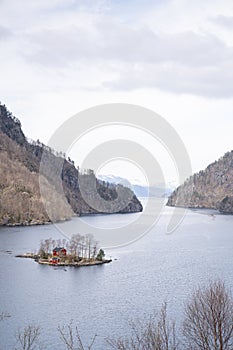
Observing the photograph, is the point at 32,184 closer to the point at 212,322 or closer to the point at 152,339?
the point at 212,322

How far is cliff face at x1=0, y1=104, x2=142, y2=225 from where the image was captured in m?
66.4

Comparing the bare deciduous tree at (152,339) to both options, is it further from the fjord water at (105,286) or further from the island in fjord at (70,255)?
the island in fjord at (70,255)

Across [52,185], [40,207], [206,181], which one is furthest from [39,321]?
[206,181]

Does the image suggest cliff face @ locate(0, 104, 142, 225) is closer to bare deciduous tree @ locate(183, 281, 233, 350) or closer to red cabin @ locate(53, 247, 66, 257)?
red cabin @ locate(53, 247, 66, 257)

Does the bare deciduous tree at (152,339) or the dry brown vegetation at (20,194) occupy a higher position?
the dry brown vegetation at (20,194)

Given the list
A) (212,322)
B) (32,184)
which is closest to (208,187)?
(32,184)

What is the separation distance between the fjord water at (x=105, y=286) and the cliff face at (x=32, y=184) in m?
24.0

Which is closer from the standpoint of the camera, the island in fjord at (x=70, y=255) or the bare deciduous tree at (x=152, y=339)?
the bare deciduous tree at (x=152, y=339)

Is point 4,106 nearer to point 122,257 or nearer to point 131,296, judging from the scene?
point 122,257

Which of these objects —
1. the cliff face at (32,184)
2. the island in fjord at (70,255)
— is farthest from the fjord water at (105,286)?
the cliff face at (32,184)

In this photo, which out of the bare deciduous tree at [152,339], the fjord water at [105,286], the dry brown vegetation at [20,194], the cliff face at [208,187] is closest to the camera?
the bare deciduous tree at [152,339]

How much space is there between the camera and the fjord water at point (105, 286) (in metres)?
19.7

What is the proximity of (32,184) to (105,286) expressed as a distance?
53.6 m

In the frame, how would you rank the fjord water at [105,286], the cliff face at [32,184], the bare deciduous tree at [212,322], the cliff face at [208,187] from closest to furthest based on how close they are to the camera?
the bare deciduous tree at [212,322]
the fjord water at [105,286]
the cliff face at [32,184]
the cliff face at [208,187]
